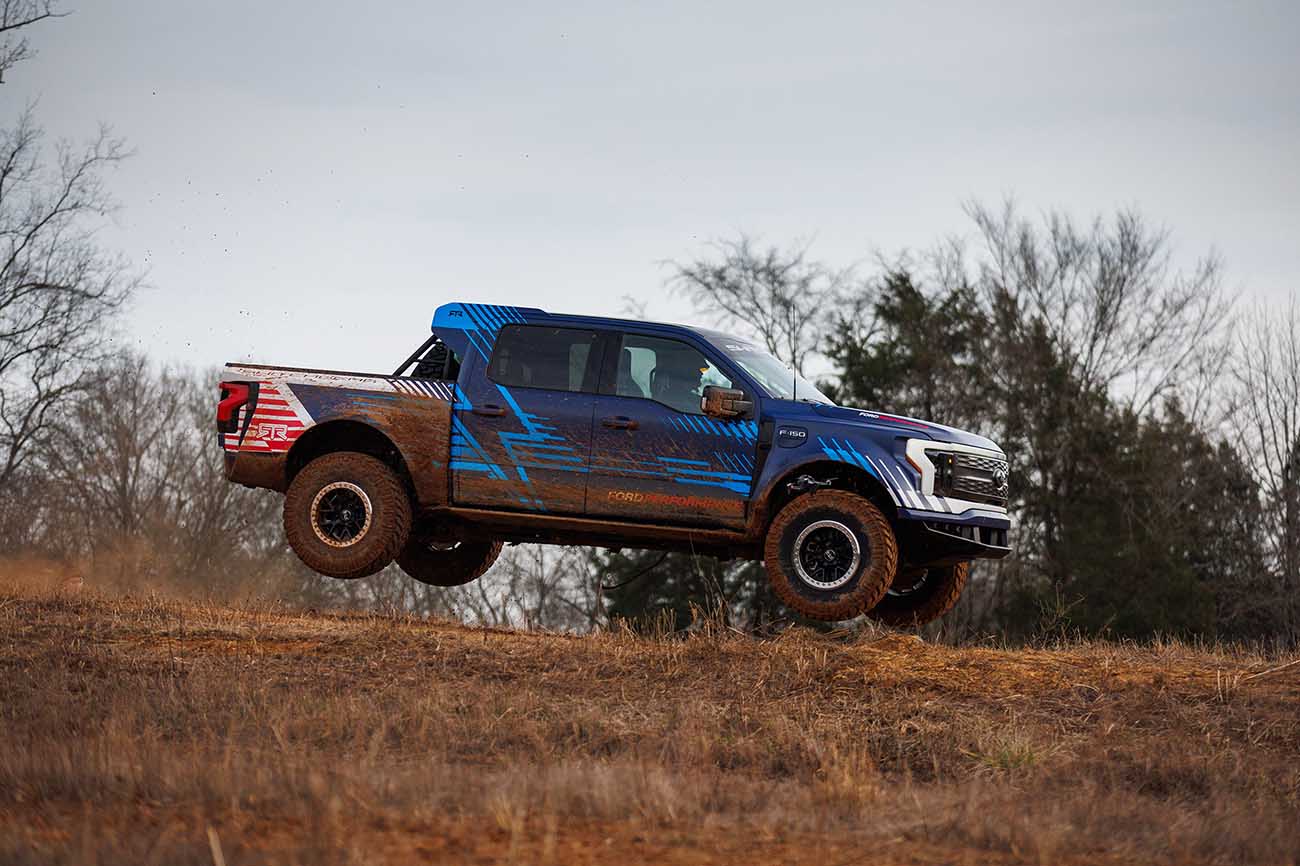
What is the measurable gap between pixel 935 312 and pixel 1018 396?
11.5 ft

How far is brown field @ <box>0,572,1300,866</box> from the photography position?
15.8ft

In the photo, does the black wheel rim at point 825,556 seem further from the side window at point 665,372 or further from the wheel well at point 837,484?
the side window at point 665,372

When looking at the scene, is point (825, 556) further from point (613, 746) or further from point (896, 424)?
point (613, 746)

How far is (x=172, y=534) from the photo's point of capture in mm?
43688

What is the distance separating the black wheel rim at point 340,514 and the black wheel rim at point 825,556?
10.5 ft

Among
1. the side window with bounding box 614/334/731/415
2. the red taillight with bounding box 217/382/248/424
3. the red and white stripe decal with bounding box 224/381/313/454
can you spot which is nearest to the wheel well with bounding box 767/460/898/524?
the side window with bounding box 614/334/731/415

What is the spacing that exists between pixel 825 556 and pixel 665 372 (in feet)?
5.68

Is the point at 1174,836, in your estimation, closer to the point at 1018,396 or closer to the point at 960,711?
the point at 960,711

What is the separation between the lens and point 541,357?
1002cm

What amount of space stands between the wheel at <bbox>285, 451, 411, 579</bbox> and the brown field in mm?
495

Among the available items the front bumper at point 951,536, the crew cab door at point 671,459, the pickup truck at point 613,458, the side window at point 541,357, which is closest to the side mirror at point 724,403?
the pickup truck at point 613,458

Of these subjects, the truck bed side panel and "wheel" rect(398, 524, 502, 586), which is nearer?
the truck bed side panel

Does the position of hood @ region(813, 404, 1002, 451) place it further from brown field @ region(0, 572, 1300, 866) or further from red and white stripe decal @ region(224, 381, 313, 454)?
red and white stripe decal @ region(224, 381, 313, 454)

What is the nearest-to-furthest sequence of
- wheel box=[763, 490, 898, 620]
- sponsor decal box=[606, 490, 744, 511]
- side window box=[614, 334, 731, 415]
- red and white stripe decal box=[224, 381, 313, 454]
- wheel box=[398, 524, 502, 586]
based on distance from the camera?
wheel box=[763, 490, 898, 620]
sponsor decal box=[606, 490, 744, 511]
side window box=[614, 334, 731, 415]
red and white stripe decal box=[224, 381, 313, 454]
wheel box=[398, 524, 502, 586]
